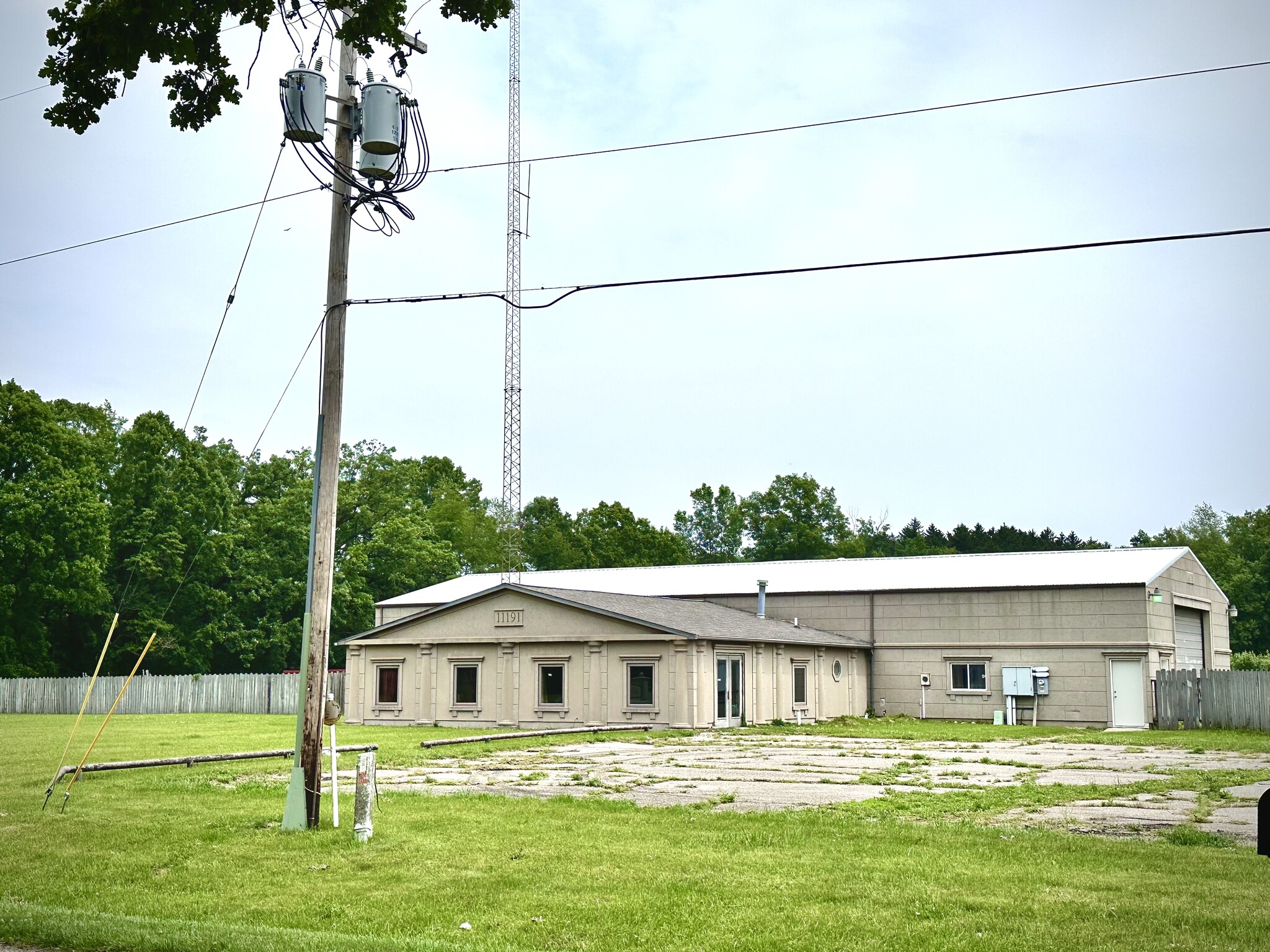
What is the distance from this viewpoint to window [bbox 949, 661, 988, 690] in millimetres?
41281

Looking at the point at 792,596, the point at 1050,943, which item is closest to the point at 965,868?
the point at 1050,943

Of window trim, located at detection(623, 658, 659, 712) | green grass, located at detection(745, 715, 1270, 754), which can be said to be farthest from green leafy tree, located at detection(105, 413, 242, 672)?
green grass, located at detection(745, 715, 1270, 754)

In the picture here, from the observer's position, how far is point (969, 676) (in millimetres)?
41594

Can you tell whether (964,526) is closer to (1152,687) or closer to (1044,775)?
(1152,687)

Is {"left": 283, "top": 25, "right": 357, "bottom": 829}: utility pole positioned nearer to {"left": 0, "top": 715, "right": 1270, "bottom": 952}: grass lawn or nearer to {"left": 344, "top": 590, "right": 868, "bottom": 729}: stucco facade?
{"left": 0, "top": 715, "right": 1270, "bottom": 952}: grass lawn

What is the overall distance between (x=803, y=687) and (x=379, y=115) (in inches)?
1151

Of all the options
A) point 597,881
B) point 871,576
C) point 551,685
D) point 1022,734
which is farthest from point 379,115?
point 871,576

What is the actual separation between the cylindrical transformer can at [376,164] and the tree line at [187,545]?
3053cm

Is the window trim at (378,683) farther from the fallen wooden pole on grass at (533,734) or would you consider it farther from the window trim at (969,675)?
the window trim at (969,675)

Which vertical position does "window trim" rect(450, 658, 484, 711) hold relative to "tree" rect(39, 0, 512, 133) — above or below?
below

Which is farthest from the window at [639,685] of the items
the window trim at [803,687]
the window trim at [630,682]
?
the window trim at [803,687]

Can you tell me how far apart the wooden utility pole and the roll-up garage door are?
3472 centimetres

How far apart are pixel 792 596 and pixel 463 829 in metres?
33.2

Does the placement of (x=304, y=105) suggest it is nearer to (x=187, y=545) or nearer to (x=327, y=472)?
(x=327, y=472)
